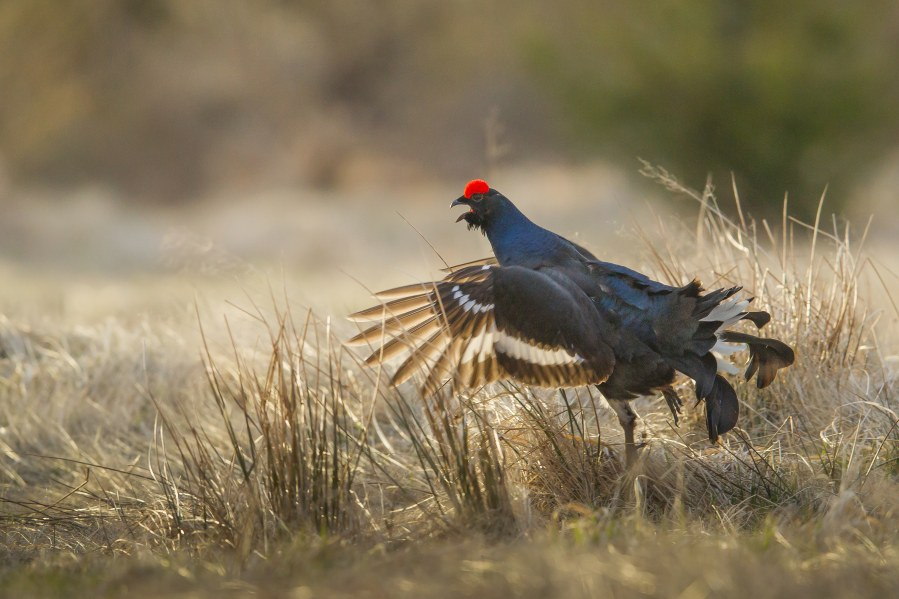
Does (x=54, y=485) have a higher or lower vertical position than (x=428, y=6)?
lower

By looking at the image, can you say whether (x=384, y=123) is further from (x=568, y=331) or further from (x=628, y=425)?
(x=568, y=331)

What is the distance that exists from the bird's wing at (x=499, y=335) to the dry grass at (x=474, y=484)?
13 cm

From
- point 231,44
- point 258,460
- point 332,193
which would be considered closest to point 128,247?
point 332,193

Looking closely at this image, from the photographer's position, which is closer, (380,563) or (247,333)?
(380,563)

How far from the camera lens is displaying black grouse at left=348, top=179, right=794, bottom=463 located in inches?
140

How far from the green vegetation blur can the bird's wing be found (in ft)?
27.4

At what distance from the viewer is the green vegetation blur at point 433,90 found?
11531 mm

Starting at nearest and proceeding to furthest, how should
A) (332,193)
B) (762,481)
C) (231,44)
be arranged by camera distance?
(762,481)
(332,193)
(231,44)

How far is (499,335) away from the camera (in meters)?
3.59

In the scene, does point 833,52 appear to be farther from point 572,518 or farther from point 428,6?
point 428,6

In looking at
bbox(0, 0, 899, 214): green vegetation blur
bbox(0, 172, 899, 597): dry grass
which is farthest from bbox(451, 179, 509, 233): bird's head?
bbox(0, 0, 899, 214): green vegetation blur

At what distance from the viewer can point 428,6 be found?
2933 cm

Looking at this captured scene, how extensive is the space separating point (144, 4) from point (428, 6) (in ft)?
24.8

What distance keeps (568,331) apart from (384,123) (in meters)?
24.2
